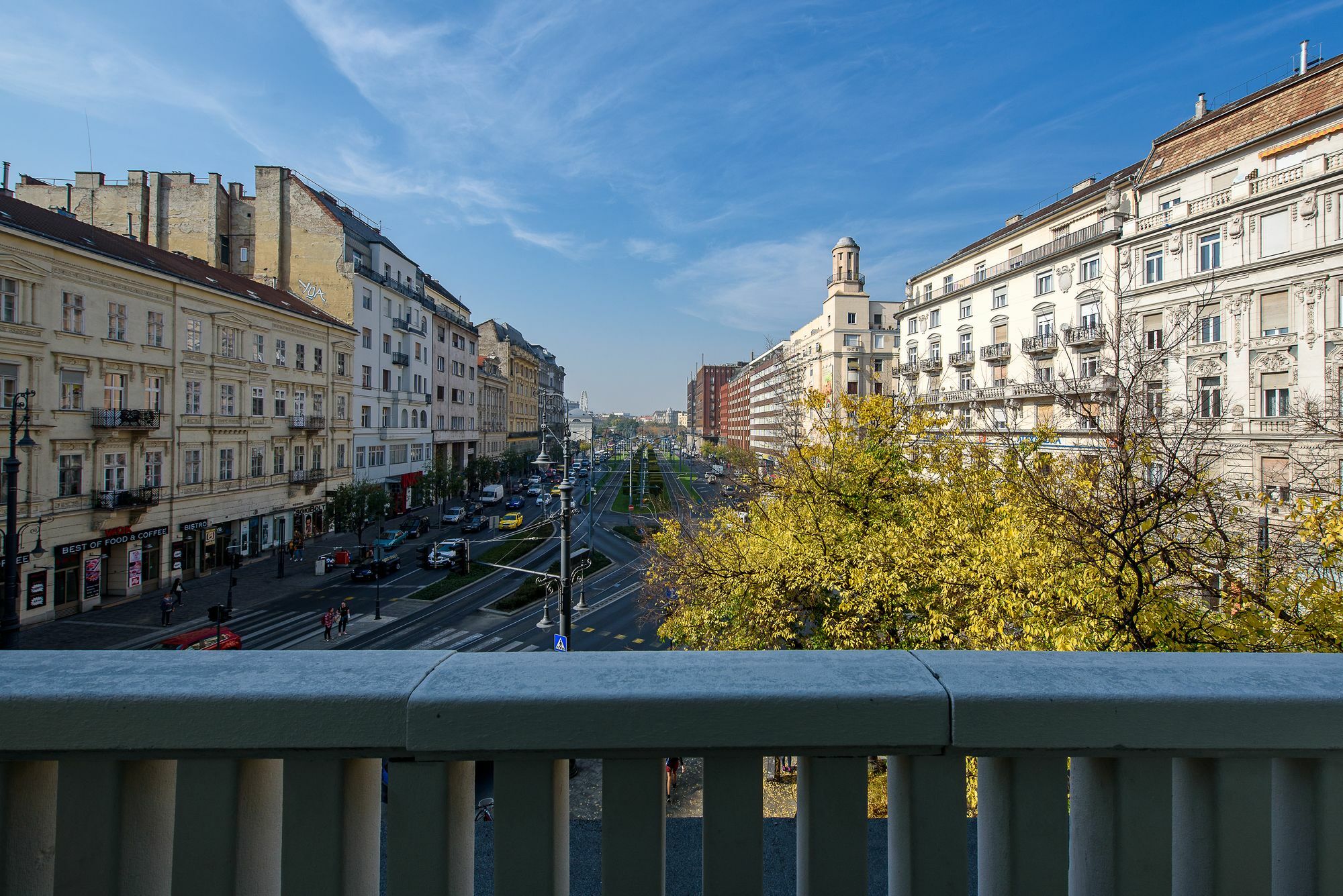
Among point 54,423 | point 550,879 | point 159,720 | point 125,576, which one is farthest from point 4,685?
point 125,576

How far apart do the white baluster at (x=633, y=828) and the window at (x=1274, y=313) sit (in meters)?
31.2

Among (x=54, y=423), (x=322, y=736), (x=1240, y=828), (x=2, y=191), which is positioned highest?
(x=2, y=191)

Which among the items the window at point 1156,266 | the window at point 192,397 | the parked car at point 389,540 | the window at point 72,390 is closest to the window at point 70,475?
the window at point 72,390

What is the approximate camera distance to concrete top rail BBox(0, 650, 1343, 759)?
1465 millimetres

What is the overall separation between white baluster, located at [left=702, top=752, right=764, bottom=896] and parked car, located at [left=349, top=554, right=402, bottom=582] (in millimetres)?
29878

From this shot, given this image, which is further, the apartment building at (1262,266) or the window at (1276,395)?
the window at (1276,395)

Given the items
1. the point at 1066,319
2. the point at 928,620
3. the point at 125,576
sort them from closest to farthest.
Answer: the point at 928,620, the point at 125,576, the point at 1066,319

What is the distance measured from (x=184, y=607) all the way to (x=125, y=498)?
4674 mm

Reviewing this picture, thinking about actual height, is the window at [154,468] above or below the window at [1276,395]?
below

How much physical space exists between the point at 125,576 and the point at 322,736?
3127 cm

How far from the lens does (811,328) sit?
70.8 metres

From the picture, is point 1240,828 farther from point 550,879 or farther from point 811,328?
point 811,328

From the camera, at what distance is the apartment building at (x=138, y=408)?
21.0 meters

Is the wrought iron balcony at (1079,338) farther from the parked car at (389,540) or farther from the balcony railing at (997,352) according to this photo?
the parked car at (389,540)
